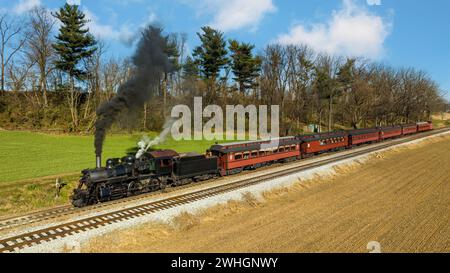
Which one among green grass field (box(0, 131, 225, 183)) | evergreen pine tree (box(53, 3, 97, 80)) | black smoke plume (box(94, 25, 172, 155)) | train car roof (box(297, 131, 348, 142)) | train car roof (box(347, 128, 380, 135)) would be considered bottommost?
green grass field (box(0, 131, 225, 183))

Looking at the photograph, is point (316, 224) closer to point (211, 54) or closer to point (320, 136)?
point (320, 136)

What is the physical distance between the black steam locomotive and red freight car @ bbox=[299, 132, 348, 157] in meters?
13.6

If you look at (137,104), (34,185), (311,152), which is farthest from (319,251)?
(311,152)

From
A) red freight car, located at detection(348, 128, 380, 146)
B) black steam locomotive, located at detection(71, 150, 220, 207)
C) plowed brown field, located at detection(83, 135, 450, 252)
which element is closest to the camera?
plowed brown field, located at detection(83, 135, 450, 252)

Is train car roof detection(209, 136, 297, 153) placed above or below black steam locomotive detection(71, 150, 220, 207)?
above

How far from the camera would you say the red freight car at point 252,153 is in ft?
74.0

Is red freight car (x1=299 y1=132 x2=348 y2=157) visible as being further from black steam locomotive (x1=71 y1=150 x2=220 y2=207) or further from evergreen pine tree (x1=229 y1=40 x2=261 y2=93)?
evergreen pine tree (x1=229 y1=40 x2=261 y2=93)

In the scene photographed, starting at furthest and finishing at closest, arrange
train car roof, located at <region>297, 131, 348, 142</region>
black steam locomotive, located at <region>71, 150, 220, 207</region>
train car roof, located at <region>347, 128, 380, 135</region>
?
train car roof, located at <region>347, 128, 380, 135</region> → train car roof, located at <region>297, 131, 348, 142</region> → black steam locomotive, located at <region>71, 150, 220, 207</region>

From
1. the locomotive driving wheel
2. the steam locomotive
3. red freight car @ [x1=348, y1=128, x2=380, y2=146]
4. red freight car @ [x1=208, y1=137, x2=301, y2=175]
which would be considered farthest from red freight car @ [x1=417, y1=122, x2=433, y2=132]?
the locomotive driving wheel

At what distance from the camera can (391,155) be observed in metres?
35.6

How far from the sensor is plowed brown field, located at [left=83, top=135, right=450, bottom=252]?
38.4 ft

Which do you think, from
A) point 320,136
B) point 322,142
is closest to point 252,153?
point 320,136

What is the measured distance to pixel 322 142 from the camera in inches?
1324
